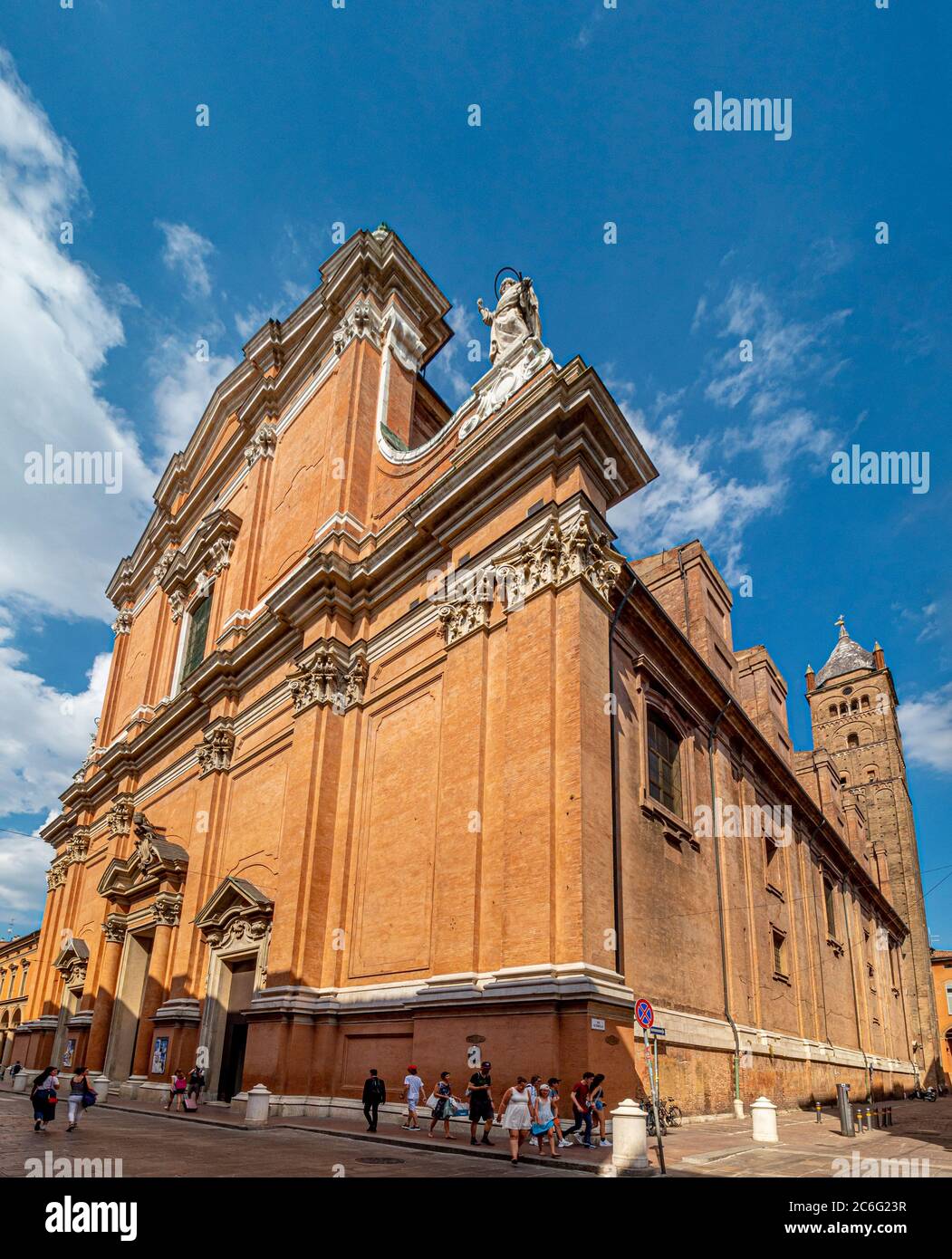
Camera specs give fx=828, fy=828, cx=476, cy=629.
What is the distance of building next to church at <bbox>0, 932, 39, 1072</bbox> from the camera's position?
52594 millimetres

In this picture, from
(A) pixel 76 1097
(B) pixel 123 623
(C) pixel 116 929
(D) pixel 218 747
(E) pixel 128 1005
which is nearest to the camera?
(A) pixel 76 1097

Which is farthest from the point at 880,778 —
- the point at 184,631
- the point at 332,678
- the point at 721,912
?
the point at 332,678

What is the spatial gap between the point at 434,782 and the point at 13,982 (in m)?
53.5

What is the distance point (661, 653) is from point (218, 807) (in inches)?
509

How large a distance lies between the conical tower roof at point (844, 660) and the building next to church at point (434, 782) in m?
42.1

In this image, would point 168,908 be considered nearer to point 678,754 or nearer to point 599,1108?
point 678,754

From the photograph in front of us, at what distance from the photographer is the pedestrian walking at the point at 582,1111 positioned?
417 inches

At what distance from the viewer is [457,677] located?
1609cm

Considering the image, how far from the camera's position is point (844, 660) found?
235ft

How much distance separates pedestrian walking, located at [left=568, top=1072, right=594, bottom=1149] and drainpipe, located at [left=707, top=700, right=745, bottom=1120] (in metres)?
9.08

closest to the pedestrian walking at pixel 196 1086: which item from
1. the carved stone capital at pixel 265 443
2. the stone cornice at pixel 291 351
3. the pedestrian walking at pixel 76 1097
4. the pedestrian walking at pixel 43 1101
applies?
the pedestrian walking at pixel 76 1097

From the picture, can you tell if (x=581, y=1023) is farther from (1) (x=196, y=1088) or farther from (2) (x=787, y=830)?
(2) (x=787, y=830)

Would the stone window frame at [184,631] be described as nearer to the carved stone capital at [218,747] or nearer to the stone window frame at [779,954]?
the carved stone capital at [218,747]

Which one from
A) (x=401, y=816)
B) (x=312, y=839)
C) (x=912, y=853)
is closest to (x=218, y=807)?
(x=312, y=839)
